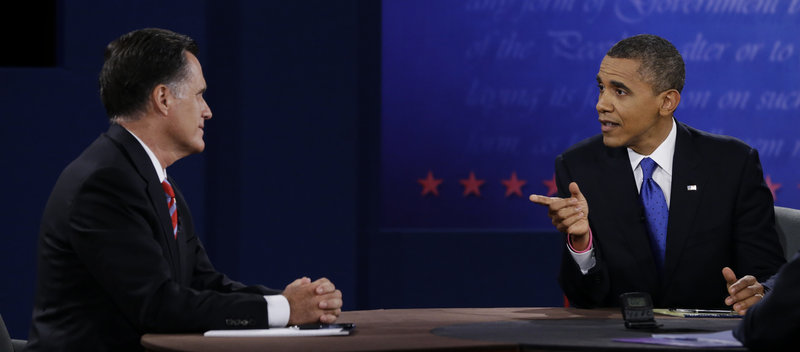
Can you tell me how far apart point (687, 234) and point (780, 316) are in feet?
4.14

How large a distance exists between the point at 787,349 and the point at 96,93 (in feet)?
10.4

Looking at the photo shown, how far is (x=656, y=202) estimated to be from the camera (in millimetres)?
2918

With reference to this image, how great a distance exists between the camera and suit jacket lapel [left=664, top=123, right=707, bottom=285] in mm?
2852

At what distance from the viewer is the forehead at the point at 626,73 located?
10.0ft

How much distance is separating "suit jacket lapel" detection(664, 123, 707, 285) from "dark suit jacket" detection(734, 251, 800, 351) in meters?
1.19

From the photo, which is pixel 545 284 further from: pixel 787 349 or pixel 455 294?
pixel 787 349

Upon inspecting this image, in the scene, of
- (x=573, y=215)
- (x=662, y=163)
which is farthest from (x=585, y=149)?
(x=573, y=215)

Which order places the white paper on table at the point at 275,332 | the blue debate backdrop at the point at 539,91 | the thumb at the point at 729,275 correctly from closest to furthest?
the white paper on table at the point at 275,332 < the thumb at the point at 729,275 < the blue debate backdrop at the point at 539,91

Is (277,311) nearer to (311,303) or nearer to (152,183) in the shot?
(311,303)

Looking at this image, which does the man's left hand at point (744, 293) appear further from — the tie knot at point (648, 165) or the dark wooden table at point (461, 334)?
the tie knot at point (648, 165)

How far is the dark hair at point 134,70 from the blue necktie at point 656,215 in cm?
141

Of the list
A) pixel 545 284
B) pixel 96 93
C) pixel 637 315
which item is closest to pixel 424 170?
pixel 545 284

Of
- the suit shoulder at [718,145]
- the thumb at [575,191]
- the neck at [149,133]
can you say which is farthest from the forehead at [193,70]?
the suit shoulder at [718,145]

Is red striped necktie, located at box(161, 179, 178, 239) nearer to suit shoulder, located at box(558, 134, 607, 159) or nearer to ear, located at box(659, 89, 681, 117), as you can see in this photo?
suit shoulder, located at box(558, 134, 607, 159)
